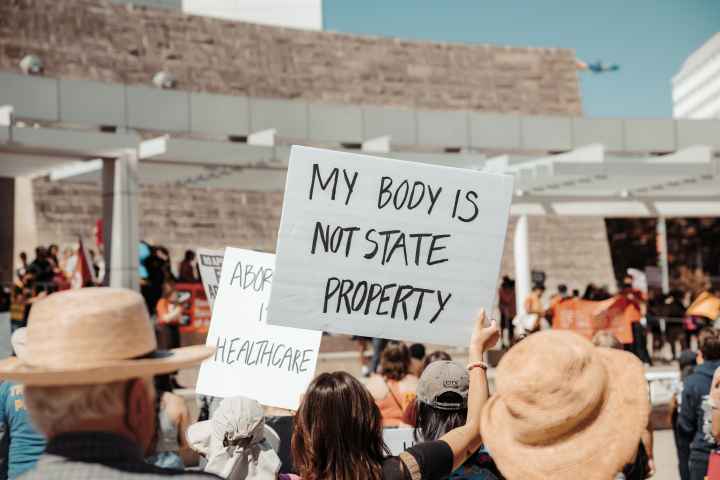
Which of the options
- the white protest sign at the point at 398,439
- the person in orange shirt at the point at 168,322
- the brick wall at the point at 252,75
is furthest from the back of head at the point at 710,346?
the brick wall at the point at 252,75

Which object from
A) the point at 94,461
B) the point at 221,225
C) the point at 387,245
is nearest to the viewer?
the point at 94,461

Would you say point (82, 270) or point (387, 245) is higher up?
point (387, 245)

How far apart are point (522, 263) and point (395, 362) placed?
12884 mm

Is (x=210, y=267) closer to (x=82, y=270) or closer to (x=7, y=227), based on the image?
(x=82, y=270)

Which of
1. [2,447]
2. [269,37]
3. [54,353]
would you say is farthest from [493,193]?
[269,37]

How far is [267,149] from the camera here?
16203 millimetres

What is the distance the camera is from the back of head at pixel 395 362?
19.5 feet

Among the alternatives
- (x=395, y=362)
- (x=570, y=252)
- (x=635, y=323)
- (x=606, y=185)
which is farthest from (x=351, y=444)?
(x=570, y=252)

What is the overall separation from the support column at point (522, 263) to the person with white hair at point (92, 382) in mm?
15832

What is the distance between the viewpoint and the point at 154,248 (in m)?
15.2

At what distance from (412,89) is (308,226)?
33.6 m

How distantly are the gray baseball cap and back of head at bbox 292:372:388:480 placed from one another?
532 millimetres

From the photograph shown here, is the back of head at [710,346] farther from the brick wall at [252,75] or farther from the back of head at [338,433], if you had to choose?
the brick wall at [252,75]

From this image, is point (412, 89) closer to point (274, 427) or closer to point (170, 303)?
point (170, 303)
